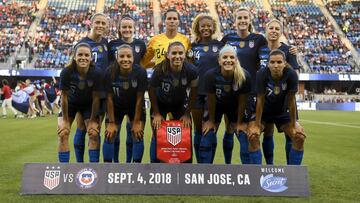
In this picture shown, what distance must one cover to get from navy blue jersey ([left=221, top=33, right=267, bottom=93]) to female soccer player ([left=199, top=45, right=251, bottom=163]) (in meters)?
0.54

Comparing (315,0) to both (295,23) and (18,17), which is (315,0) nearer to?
(295,23)

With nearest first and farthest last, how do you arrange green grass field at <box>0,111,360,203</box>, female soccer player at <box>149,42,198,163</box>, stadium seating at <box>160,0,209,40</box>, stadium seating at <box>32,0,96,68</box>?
1. green grass field at <box>0,111,360,203</box>
2. female soccer player at <box>149,42,198,163</box>
3. stadium seating at <box>32,0,96,68</box>
4. stadium seating at <box>160,0,209,40</box>

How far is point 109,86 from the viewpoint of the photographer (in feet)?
19.4

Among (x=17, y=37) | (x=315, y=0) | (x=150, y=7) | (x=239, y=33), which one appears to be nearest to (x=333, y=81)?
(x=315, y=0)

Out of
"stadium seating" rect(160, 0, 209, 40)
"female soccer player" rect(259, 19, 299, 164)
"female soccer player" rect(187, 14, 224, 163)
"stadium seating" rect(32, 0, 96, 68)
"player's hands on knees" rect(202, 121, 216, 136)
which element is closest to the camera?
"player's hands on knees" rect(202, 121, 216, 136)

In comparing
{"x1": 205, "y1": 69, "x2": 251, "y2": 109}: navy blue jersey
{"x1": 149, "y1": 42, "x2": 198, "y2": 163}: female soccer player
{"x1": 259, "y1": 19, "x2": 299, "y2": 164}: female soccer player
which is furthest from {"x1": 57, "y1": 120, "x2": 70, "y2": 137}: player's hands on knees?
{"x1": 259, "y1": 19, "x2": 299, "y2": 164}: female soccer player

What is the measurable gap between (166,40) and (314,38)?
3911 cm

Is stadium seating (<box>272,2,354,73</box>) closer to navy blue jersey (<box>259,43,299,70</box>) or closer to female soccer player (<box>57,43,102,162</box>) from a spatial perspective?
navy blue jersey (<box>259,43,299,70</box>)

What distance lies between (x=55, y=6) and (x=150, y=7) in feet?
31.2

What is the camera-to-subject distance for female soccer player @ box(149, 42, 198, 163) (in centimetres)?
583

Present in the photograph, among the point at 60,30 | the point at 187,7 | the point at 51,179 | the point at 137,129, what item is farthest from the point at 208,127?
the point at 187,7

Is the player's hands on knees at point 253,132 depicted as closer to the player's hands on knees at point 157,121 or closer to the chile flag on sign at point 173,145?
the chile flag on sign at point 173,145

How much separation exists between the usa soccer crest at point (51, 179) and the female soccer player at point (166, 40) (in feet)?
7.39

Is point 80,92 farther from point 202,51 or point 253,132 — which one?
point 253,132
